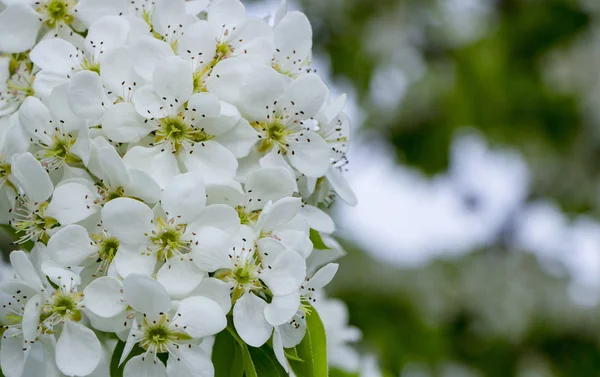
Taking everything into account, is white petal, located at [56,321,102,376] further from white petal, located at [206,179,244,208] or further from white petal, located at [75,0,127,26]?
white petal, located at [75,0,127,26]


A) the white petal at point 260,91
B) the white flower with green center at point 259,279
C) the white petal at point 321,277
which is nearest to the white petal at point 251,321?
the white flower with green center at point 259,279

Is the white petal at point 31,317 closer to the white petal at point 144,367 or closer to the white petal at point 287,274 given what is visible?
the white petal at point 144,367

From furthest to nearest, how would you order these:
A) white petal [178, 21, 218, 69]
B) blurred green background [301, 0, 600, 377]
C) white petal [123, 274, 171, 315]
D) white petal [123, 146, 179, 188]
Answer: blurred green background [301, 0, 600, 377]
white petal [178, 21, 218, 69]
white petal [123, 146, 179, 188]
white petal [123, 274, 171, 315]

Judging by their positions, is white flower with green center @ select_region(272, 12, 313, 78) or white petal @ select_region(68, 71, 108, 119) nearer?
white petal @ select_region(68, 71, 108, 119)

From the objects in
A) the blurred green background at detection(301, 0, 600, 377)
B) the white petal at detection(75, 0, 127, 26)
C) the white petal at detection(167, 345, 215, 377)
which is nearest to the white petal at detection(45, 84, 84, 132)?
the white petal at detection(75, 0, 127, 26)

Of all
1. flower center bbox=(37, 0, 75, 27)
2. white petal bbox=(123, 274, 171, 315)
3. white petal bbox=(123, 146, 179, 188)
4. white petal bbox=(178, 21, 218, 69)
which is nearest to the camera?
white petal bbox=(123, 274, 171, 315)

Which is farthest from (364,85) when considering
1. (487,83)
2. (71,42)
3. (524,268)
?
(71,42)
